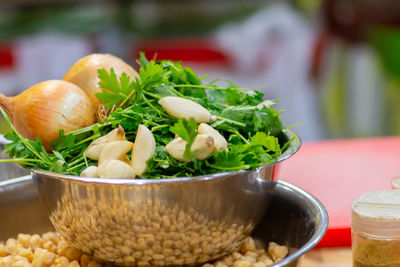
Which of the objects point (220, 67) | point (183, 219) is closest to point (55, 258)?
point (183, 219)

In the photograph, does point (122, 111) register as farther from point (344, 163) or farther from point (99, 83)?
point (344, 163)

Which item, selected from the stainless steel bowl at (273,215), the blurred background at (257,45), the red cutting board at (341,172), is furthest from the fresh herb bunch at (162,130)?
the blurred background at (257,45)

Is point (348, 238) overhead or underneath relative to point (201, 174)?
underneath

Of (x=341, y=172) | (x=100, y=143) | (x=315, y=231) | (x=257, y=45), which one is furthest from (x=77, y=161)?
(x=257, y=45)

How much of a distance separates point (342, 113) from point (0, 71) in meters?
1.96

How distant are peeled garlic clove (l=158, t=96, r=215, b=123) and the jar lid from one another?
23 centimetres

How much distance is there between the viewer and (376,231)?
0.65 meters

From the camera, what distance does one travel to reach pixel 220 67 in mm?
2371

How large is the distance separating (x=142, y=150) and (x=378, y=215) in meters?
0.31

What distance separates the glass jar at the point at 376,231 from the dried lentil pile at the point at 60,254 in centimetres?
11

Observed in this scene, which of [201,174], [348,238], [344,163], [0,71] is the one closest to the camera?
[201,174]

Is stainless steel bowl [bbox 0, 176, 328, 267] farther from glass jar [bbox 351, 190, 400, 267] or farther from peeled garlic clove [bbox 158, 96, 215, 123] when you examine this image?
peeled garlic clove [bbox 158, 96, 215, 123]

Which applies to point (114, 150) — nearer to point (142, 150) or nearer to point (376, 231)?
point (142, 150)

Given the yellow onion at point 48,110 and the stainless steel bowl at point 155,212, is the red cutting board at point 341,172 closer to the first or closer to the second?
the stainless steel bowl at point 155,212
